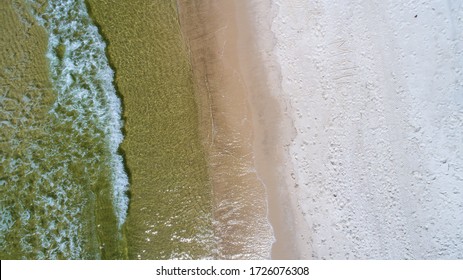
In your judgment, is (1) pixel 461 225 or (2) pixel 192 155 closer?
(1) pixel 461 225

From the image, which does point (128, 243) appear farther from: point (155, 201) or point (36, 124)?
point (36, 124)

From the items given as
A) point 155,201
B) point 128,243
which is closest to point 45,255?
point 128,243

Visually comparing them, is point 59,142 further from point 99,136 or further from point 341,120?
point 341,120

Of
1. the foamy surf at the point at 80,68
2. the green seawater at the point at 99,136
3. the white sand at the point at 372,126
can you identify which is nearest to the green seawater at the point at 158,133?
the green seawater at the point at 99,136

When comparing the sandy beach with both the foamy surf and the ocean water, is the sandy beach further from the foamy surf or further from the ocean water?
the ocean water

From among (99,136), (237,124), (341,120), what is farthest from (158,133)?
(341,120)

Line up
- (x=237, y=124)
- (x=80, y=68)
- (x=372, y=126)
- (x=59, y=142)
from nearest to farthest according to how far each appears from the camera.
Result: (x=372, y=126) → (x=237, y=124) → (x=59, y=142) → (x=80, y=68)

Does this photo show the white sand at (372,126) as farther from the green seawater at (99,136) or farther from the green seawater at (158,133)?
the green seawater at (99,136)
